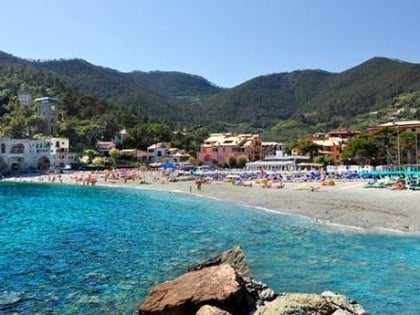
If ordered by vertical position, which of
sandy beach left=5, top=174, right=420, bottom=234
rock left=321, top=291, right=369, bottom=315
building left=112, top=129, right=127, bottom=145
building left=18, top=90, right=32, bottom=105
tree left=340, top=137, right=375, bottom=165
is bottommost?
sandy beach left=5, top=174, right=420, bottom=234

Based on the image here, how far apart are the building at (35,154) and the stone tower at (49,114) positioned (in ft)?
41.2

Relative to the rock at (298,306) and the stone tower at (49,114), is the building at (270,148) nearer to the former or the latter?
the stone tower at (49,114)

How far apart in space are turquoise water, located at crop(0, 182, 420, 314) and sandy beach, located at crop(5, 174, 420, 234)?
2.51 meters

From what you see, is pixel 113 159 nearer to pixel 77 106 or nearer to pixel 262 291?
pixel 77 106

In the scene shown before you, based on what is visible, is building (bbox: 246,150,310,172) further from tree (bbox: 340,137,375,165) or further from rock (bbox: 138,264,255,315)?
rock (bbox: 138,264,255,315)

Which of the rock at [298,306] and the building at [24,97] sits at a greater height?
the building at [24,97]

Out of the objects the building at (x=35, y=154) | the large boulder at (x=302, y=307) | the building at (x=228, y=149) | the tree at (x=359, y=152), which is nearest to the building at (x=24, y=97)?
the building at (x=35, y=154)

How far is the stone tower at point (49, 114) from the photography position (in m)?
112

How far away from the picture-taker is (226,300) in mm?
7141

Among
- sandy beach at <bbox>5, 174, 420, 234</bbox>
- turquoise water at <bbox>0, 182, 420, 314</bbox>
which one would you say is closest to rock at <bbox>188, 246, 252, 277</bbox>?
turquoise water at <bbox>0, 182, 420, 314</bbox>

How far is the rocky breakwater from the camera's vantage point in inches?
271

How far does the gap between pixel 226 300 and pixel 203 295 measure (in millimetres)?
360

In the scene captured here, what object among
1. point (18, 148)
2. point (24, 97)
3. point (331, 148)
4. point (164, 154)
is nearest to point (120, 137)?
point (164, 154)

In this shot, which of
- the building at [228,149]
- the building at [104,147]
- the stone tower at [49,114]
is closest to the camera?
the building at [228,149]
